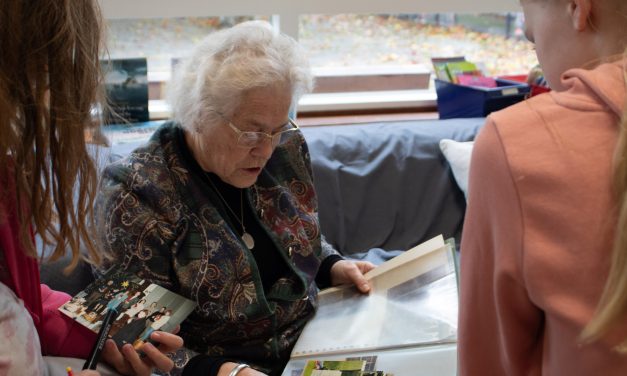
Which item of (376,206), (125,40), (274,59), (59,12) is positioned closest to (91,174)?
(59,12)

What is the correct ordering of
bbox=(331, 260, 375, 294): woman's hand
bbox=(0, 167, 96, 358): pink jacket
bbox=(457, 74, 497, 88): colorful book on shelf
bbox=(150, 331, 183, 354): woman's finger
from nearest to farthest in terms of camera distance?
bbox=(0, 167, 96, 358): pink jacket, bbox=(150, 331, 183, 354): woman's finger, bbox=(331, 260, 375, 294): woman's hand, bbox=(457, 74, 497, 88): colorful book on shelf

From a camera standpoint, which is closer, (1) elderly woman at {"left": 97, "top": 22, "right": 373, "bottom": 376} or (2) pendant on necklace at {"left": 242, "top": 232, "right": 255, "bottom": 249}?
(1) elderly woman at {"left": 97, "top": 22, "right": 373, "bottom": 376}

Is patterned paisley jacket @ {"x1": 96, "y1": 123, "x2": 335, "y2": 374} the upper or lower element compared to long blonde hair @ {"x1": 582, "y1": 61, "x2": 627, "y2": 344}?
lower

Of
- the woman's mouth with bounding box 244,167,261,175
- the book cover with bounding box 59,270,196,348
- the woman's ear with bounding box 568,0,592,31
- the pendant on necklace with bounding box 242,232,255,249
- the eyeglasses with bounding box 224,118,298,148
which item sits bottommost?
the book cover with bounding box 59,270,196,348

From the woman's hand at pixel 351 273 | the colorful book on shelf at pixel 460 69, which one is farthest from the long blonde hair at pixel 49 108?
the colorful book on shelf at pixel 460 69

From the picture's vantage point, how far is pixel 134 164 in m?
1.61

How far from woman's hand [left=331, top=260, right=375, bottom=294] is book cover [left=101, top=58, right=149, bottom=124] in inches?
42.7

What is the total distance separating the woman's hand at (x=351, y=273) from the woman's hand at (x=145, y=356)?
565mm

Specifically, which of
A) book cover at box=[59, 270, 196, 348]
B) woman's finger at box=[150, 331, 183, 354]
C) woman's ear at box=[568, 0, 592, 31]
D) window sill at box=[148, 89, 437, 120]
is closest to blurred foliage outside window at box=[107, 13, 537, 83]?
window sill at box=[148, 89, 437, 120]

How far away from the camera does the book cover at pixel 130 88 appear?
2.54 meters

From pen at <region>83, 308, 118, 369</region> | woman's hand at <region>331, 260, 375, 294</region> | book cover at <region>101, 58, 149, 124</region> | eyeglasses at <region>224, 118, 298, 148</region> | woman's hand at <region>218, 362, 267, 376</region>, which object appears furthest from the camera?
book cover at <region>101, 58, 149, 124</region>

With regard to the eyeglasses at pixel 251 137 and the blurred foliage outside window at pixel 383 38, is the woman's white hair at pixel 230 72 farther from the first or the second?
the blurred foliage outside window at pixel 383 38

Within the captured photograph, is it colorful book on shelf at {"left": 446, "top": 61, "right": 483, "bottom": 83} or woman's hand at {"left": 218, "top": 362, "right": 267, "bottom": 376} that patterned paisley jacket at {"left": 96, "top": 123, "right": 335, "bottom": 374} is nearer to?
woman's hand at {"left": 218, "top": 362, "right": 267, "bottom": 376}

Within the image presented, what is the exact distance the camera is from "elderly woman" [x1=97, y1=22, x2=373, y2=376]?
157 centimetres
